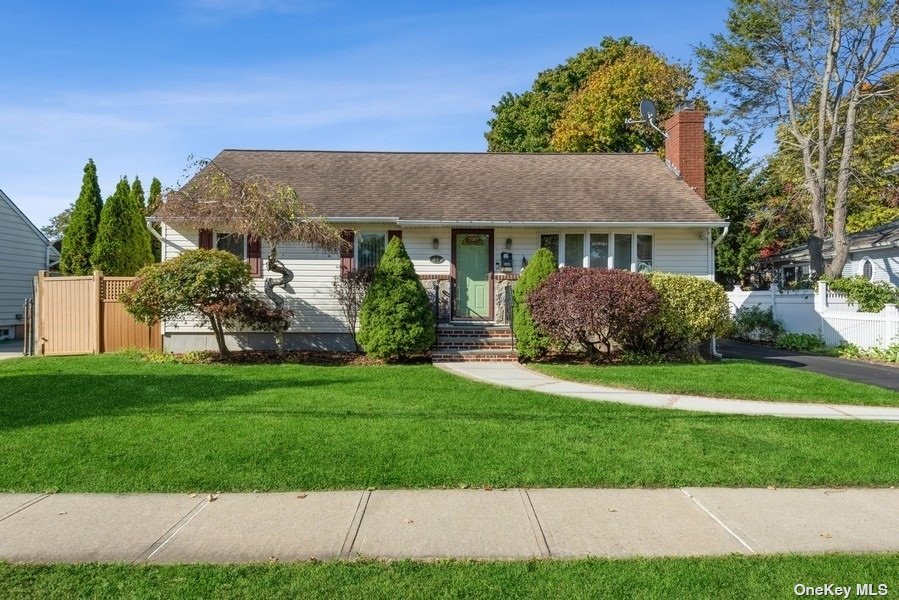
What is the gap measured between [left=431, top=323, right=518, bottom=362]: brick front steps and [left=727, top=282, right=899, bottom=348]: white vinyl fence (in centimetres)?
722

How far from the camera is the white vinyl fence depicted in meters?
14.4

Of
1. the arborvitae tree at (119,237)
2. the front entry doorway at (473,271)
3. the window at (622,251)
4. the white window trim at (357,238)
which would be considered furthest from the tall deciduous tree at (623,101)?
the arborvitae tree at (119,237)

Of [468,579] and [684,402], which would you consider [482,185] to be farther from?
[468,579]

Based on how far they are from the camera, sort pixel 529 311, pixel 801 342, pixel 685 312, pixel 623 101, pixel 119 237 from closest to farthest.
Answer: pixel 529 311 → pixel 685 312 → pixel 801 342 → pixel 119 237 → pixel 623 101

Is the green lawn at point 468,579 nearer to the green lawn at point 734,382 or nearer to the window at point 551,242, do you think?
the green lawn at point 734,382

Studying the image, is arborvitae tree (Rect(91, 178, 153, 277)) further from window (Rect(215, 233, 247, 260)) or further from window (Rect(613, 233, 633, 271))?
window (Rect(613, 233, 633, 271))

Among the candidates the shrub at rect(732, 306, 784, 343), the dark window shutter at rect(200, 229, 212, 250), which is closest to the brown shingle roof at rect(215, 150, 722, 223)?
the dark window shutter at rect(200, 229, 212, 250)

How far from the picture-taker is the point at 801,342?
1661 centimetres

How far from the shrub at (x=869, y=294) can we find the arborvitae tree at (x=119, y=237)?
19272mm

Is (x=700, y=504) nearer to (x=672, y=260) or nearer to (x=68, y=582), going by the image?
(x=68, y=582)

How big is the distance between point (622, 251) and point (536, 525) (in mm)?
11986

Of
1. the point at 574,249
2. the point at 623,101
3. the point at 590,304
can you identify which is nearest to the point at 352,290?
the point at 590,304

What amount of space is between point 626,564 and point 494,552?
772mm

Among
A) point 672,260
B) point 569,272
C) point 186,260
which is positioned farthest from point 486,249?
point 186,260
